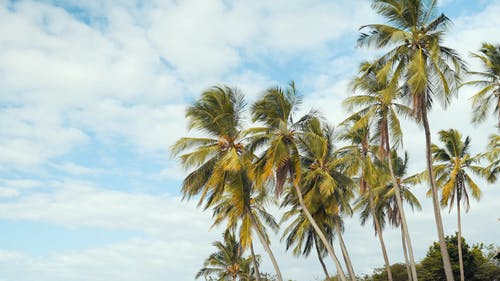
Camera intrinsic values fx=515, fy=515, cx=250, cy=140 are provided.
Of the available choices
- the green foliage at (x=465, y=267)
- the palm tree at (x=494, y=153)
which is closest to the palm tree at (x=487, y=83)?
the palm tree at (x=494, y=153)

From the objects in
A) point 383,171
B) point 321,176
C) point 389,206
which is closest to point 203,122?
point 321,176

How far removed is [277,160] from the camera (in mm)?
21812

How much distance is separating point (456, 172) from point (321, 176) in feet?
40.6

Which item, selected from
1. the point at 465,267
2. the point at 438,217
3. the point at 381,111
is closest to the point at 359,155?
the point at 381,111

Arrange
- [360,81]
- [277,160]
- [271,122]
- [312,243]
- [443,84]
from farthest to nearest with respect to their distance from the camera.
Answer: [312,243], [360,81], [271,122], [277,160], [443,84]

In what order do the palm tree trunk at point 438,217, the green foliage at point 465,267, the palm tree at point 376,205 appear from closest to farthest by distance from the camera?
the palm tree trunk at point 438,217, the palm tree at point 376,205, the green foliage at point 465,267

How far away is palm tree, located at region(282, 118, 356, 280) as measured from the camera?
23656mm

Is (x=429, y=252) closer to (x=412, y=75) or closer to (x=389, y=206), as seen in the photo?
(x=389, y=206)

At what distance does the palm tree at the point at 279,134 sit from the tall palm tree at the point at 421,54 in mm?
4822

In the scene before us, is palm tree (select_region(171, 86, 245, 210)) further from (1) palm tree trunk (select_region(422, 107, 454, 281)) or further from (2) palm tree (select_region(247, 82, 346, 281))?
(1) palm tree trunk (select_region(422, 107, 454, 281))

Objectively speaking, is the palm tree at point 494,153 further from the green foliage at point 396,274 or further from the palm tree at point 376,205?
the green foliage at point 396,274

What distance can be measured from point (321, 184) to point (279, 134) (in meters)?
3.70

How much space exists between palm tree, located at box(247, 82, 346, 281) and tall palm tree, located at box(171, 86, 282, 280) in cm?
76

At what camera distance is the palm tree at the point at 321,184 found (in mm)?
23656
